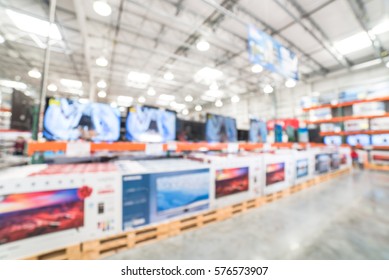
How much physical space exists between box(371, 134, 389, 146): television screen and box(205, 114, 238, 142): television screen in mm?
9392

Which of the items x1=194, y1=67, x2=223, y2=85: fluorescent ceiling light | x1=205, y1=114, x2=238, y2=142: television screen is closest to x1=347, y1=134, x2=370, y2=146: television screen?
x1=194, y1=67, x2=223, y2=85: fluorescent ceiling light

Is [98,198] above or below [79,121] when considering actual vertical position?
below

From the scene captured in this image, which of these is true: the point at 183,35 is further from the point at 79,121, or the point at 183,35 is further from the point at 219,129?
the point at 79,121

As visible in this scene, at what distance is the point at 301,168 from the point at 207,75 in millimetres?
9970

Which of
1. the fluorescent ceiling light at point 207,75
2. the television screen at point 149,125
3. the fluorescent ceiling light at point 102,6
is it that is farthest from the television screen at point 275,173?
the fluorescent ceiling light at point 207,75

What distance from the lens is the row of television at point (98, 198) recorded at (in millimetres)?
1463

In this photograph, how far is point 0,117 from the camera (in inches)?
111

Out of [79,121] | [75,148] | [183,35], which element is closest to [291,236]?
[75,148]

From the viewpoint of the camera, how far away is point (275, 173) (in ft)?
11.9

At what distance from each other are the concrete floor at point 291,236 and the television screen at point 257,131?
1.49m

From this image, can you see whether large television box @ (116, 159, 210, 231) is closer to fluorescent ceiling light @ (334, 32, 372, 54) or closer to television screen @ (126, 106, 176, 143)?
television screen @ (126, 106, 176, 143)

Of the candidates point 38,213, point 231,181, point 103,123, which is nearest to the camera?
point 38,213

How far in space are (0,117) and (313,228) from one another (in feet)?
17.4
